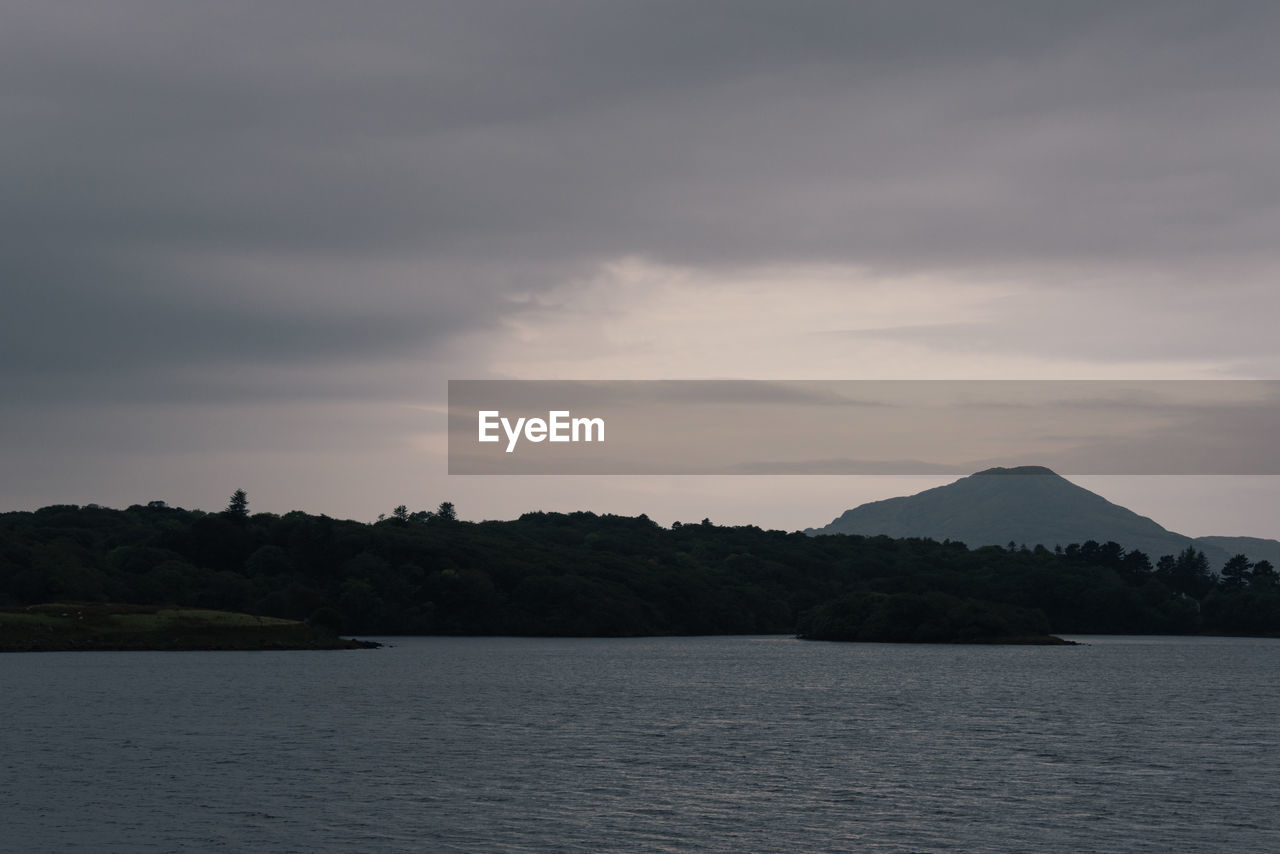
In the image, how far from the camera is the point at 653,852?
55.9 metres

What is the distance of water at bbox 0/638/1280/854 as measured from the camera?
60312mm

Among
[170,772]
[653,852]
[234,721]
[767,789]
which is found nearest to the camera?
[653,852]

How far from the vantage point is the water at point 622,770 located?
6031 centimetres

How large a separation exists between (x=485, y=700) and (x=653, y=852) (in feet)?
280

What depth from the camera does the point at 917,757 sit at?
9112 cm

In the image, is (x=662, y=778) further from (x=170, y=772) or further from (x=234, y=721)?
(x=234, y=721)

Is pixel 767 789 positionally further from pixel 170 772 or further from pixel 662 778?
pixel 170 772

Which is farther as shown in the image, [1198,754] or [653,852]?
[1198,754]

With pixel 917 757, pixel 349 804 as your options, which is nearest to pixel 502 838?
pixel 349 804

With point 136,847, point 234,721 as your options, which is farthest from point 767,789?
point 234,721

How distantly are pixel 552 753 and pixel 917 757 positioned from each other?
26.4 metres

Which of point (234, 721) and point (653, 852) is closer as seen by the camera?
point (653, 852)

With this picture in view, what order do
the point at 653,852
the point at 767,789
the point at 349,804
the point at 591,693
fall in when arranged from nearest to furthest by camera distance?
the point at 653,852 → the point at 349,804 → the point at 767,789 → the point at 591,693

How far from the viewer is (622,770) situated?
82000mm
